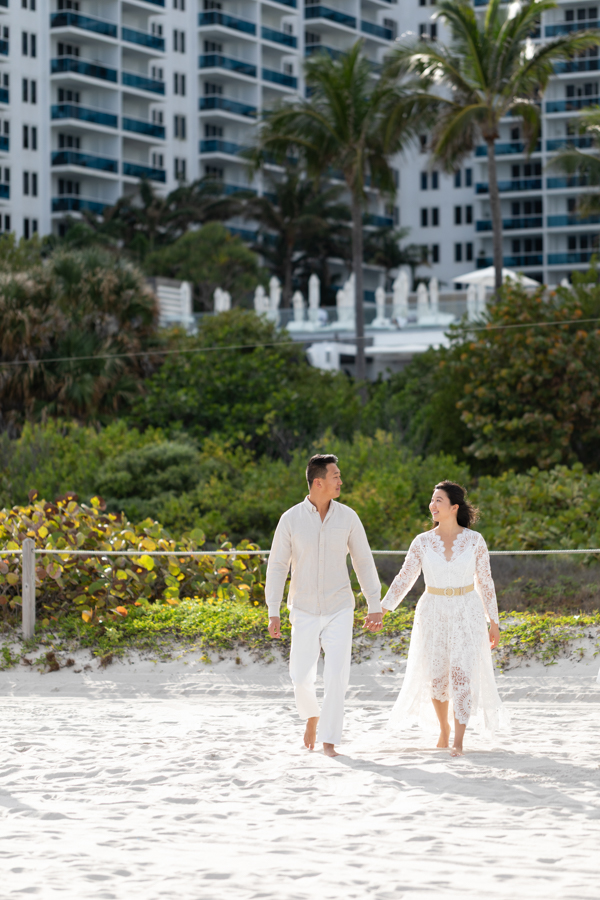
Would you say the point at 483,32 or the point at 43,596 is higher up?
the point at 483,32

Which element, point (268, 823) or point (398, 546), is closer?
point (268, 823)

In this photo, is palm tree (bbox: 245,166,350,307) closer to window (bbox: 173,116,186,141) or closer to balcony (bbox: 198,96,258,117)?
window (bbox: 173,116,186,141)

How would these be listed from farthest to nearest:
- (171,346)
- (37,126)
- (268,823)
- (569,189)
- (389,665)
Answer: (569,189) → (37,126) → (171,346) → (389,665) → (268,823)

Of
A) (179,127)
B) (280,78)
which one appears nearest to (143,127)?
(179,127)

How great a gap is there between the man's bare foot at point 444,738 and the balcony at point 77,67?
5875 cm

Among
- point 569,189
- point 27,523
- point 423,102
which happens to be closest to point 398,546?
point 27,523

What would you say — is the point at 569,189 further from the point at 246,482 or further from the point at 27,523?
the point at 27,523

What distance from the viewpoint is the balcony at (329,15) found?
72188 millimetres

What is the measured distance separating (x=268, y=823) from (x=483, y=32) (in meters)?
24.1

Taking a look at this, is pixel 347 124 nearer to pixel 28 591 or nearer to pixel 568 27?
pixel 28 591

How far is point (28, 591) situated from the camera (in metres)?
10.4

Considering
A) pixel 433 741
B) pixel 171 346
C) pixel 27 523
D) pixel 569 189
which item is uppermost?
pixel 569 189

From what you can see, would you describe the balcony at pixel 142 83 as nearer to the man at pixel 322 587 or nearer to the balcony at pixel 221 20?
the balcony at pixel 221 20

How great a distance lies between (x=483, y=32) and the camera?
87.2ft
